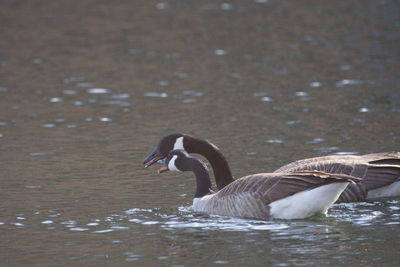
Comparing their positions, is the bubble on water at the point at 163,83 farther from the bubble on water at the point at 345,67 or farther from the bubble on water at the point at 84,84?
the bubble on water at the point at 345,67

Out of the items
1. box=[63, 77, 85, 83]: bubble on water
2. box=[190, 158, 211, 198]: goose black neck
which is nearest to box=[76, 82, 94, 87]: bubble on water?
box=[63, 77, 85, 83]: bubble on water

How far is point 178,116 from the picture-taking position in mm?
18016

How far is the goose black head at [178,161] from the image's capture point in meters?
12.7

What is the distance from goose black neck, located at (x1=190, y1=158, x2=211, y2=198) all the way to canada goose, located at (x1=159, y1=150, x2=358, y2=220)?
0.15 m

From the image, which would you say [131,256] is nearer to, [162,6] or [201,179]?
[201,179]

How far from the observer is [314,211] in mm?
11094

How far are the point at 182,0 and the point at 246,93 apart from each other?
14264mm

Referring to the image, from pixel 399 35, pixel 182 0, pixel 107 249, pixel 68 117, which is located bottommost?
pixel 107 249

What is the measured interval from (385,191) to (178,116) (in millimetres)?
6230

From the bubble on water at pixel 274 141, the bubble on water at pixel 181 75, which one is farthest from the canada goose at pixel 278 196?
the bubble on water at pixel 181 75

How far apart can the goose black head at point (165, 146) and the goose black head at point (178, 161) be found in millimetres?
436

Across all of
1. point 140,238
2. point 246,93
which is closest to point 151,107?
point 246,93

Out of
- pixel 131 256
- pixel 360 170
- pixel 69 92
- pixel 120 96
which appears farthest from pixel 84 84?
pixel 131 256

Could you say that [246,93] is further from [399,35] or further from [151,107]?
[399,35]
